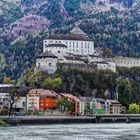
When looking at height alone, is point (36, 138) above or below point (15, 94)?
below

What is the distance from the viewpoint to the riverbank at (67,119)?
145850 mm

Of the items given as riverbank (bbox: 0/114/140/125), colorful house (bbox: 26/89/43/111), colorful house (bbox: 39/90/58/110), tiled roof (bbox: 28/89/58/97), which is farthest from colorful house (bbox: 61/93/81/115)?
riverbank (bbox: 0/114/140/125)

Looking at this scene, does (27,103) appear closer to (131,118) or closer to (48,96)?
(48,96)

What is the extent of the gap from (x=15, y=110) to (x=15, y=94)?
26.3 feet

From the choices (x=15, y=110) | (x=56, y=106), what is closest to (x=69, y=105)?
(x=56, y=106)

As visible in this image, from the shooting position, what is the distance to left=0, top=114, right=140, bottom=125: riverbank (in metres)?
146

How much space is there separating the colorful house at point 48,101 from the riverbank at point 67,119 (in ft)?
55.9

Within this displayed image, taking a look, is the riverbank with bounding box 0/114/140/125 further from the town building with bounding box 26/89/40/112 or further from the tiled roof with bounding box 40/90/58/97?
the town building with bounding box 26/89/40/112

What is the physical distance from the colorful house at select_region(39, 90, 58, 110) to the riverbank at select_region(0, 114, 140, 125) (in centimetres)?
1705

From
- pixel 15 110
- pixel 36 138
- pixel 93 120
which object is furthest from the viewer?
pixel 15 110

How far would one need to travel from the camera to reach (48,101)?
190 meters

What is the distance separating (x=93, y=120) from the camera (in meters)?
176

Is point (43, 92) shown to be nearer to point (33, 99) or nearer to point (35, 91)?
point (35, 91)

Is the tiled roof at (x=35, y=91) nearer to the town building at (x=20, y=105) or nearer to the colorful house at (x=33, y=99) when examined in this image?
the colorful house at (x=33, y=99)
